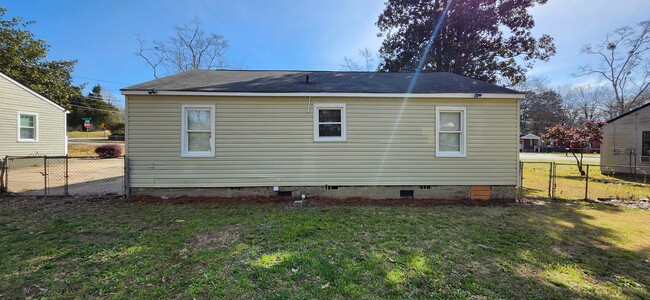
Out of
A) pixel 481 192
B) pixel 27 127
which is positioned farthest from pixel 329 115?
pixel 27 127

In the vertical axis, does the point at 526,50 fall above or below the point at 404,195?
above

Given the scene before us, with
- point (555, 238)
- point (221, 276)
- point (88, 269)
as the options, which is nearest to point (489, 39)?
point (555, 238)

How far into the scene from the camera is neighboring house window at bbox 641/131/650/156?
1277 cm

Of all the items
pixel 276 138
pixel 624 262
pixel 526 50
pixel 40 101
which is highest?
pixel 526 50

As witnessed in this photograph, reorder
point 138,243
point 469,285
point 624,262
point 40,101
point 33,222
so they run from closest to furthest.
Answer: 1. point 469,285
2. point 624,262
3. point 138,243
4. point 33,222
5. point 40,101

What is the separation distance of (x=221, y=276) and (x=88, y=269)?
170 centimetres

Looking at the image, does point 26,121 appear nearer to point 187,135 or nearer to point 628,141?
point 187,135

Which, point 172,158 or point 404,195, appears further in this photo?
point 404,195

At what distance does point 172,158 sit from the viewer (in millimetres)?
7117

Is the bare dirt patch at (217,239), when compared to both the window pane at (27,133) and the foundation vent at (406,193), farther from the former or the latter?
the window pane at (27,133)

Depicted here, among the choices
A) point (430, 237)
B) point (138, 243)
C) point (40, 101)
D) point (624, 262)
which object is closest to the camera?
point (624, 262)

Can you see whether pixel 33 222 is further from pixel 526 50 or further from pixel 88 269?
pixel 526 50

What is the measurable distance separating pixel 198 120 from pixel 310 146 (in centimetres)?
302

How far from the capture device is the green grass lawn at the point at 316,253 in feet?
9.89
